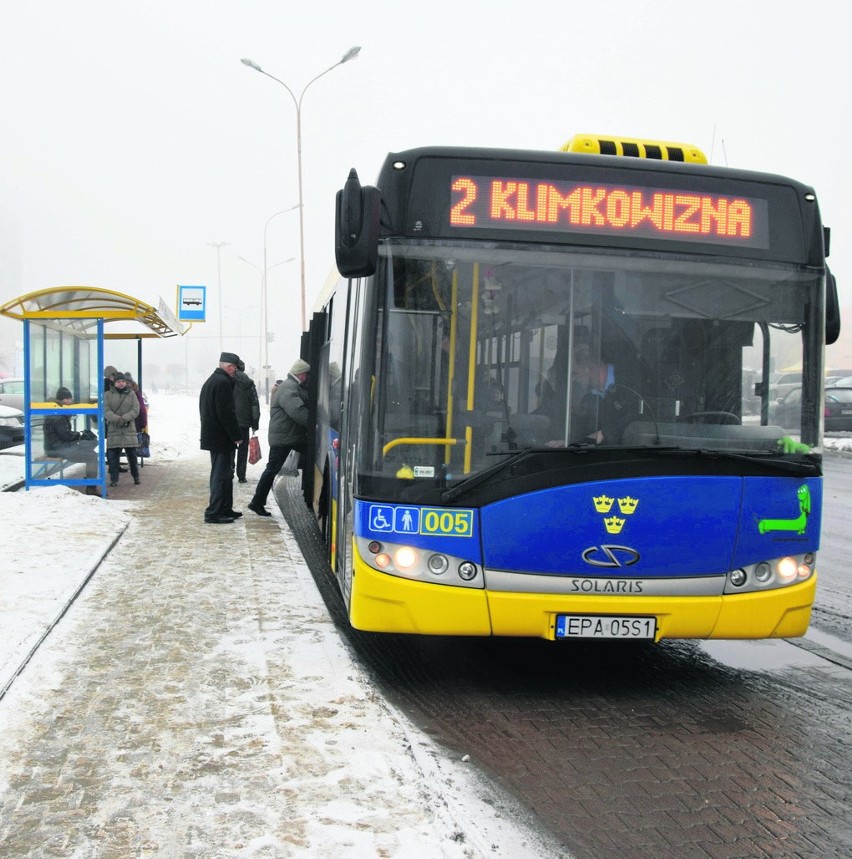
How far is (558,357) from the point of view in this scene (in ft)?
17.4

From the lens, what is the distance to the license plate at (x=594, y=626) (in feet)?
17.4

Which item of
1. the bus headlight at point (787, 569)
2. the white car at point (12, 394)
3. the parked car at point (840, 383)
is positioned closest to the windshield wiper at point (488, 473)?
the bus headlight at point (787, 569)

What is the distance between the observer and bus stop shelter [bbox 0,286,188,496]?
1264cm

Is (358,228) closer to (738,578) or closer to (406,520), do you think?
(406,520)

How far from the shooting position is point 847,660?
21.2ft

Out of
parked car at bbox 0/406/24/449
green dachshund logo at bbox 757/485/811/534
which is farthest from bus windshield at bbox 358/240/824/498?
parked car at bbox 0/406/24/449

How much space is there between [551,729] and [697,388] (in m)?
1.95

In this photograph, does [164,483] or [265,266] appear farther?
[265,266]

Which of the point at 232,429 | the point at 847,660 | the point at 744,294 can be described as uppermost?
the point at 744,294

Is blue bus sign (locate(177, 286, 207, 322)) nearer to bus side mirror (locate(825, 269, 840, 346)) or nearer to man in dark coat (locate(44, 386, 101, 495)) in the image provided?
man in dark coat (locate(44, 386, 101, 495))

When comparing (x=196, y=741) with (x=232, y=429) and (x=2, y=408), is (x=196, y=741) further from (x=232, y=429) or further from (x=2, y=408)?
(x=2, y=408)

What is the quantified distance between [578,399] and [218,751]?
2486 millimetres

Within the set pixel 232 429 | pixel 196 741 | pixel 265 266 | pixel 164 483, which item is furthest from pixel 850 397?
pixel 265 266

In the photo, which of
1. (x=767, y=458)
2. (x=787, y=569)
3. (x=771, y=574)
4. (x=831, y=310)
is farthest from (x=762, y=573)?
(x=831, y=310)
